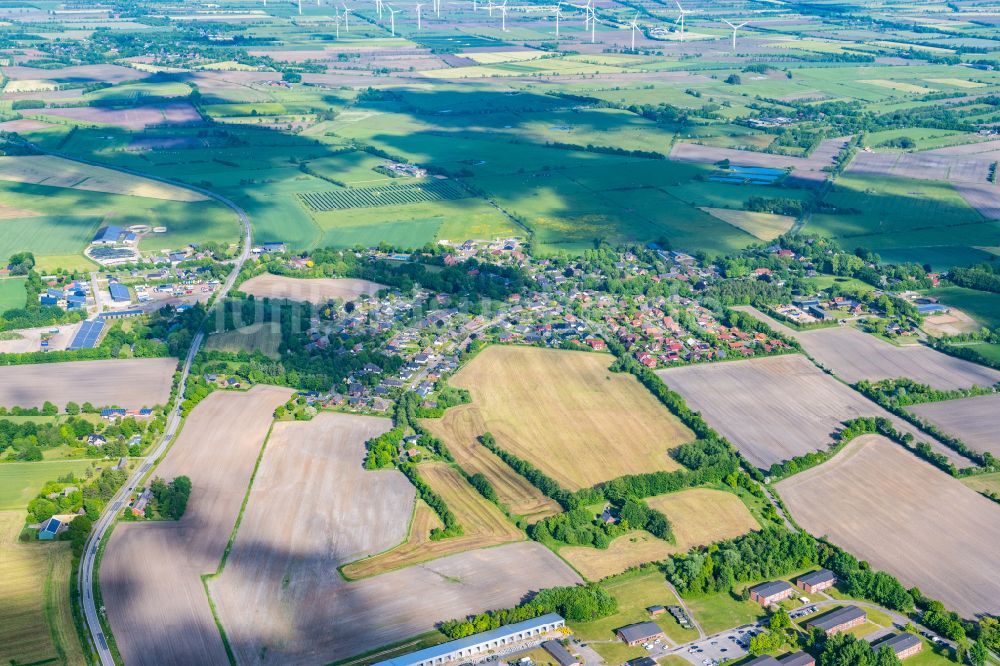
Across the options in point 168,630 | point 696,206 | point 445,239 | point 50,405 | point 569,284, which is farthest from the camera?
point 696,206

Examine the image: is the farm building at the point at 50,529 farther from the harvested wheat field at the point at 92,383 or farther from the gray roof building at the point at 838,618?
the gray roof building at the point at 838,618

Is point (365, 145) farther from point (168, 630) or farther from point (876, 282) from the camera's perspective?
point (168, 630)

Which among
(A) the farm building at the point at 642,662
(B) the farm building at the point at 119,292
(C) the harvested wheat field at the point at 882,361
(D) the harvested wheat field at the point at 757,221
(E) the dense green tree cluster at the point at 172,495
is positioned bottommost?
(A) the farm building at the point at 642,662

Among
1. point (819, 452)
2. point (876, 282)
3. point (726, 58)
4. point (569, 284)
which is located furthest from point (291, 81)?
point (819, 452)

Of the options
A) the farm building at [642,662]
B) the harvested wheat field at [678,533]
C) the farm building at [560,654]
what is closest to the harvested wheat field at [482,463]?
the harvested wheat field at [678,533]

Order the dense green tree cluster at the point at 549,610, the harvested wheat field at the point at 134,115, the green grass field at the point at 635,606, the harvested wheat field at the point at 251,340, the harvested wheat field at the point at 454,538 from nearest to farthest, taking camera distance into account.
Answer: the dense green tree cluster at the point at 549,610 < the green grass field at the point at 635,606 < the harvested wheat field at the point at 454,538 < the harvested wheat field at the point at 251,340 < the harvested wheat field at the point at 134,115
